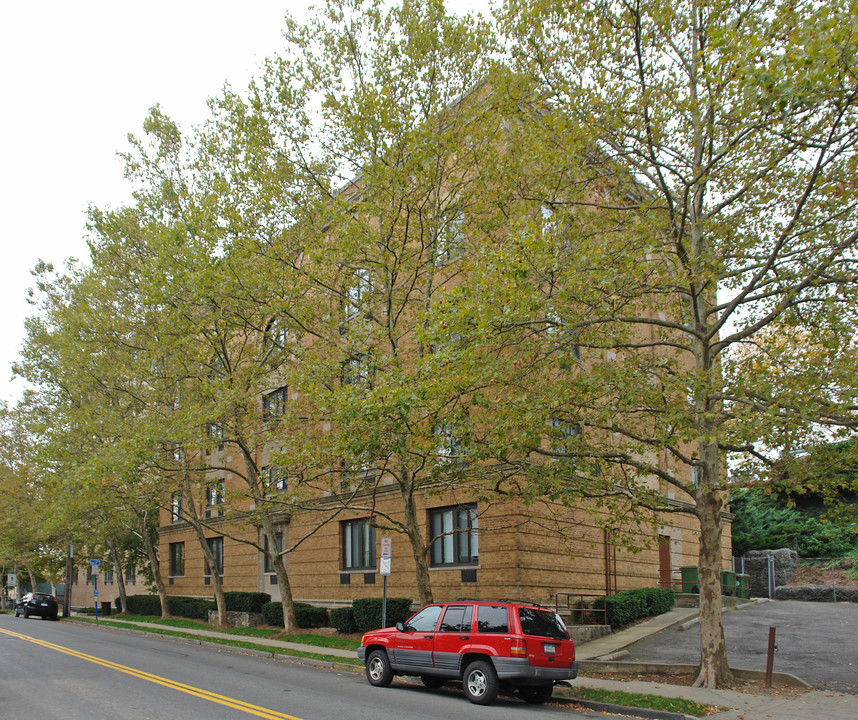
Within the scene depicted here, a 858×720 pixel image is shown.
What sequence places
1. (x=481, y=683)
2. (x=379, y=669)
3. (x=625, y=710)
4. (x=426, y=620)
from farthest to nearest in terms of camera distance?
(x=379, y=669), (x=426, y=620), (x=481, y=683), (x=625, y=710)

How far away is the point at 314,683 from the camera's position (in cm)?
1391

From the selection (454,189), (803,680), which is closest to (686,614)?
(803,680)

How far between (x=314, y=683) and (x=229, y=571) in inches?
921

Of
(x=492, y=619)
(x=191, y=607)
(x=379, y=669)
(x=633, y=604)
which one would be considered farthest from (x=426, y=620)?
(x=191, y=607)

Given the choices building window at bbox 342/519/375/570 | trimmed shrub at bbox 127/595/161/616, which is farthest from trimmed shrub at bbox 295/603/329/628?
trimmed shrub at bbox 127/595/161/616

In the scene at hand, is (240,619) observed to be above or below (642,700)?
below

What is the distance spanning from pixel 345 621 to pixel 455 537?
4.51 m

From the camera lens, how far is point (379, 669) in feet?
45.6

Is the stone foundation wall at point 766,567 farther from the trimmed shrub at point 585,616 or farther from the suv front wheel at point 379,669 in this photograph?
the suv front wheel at point 379,669

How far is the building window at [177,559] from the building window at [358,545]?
18.4m

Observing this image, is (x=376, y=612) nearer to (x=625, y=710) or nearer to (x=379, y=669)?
(x=379, y=669)

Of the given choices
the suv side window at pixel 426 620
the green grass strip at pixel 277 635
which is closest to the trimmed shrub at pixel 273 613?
the green grass strip at pixel 277 635

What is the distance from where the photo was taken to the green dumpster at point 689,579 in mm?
26172

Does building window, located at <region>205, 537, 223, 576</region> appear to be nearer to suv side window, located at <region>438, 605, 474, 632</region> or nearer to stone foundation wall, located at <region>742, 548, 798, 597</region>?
stone foundation wall, located at <region>742, 548, 798, 597</region>
